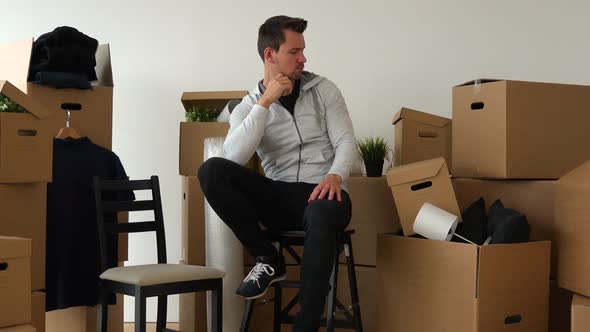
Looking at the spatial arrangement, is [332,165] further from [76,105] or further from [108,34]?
[108,34]

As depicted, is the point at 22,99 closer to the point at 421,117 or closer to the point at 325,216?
the point at 325,216

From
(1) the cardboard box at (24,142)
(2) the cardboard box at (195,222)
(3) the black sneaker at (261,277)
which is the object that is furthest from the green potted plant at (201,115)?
(3) the black sneaker at (261,277)

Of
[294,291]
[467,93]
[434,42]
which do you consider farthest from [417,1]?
[294,291]

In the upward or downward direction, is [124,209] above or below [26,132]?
below

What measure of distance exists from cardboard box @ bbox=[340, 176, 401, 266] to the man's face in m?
0.58

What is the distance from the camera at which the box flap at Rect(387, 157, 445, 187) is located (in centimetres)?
Answer: 272

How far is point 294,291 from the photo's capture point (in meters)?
3.27

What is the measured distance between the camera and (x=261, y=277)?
2559 mm

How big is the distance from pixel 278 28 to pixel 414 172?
70cm

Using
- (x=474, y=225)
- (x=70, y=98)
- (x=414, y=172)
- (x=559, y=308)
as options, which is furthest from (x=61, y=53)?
(x=559, y=308)

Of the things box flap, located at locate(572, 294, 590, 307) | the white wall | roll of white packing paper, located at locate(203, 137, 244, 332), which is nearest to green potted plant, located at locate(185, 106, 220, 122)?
the white wall

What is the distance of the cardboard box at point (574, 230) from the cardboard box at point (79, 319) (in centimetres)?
178

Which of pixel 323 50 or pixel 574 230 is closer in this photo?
pixel 574 230

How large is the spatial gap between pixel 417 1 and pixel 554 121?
999mm
